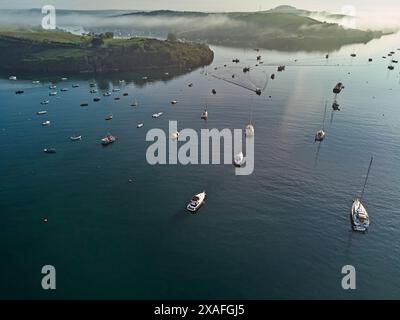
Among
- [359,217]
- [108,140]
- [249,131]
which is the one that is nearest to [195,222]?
[359,217]

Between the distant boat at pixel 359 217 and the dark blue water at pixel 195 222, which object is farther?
the distant boat at pixel 359 217

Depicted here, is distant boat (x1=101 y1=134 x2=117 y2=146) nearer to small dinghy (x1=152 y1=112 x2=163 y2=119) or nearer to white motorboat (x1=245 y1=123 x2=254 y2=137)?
small dinghy (x1=152 y1=112 x2=163 y2=119)

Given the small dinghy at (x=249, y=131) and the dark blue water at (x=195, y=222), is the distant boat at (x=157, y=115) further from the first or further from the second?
the small dinghy at (x=249, y=131)

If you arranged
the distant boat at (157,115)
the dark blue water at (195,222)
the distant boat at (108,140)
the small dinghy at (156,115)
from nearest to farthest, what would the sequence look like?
1. the dark blue water at (195,222)
2. the distant boat at (108,140)
3. the small dinghy at (156,115)
4. the distant boat at (157,115)

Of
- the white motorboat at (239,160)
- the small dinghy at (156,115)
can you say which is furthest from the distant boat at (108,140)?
the white motorboat at (239,160)

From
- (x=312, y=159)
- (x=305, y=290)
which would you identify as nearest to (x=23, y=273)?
(x=305, y=290)

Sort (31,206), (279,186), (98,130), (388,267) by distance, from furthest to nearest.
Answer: (98,130)
(279,186)
(31,206)
(388,267)

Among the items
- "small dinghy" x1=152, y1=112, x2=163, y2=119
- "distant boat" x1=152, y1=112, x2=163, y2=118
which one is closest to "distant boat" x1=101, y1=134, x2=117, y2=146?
"small dinghy" x1=152, y1=112, x2=163, y2=119

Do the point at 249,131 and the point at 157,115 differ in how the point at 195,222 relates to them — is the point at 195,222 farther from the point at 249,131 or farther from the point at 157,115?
the point at 157,115

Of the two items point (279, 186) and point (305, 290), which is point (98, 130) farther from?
point (305, 290)
